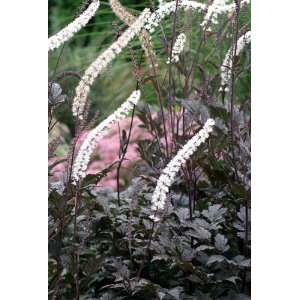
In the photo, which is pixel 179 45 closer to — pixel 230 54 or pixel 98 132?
pixel 230 54

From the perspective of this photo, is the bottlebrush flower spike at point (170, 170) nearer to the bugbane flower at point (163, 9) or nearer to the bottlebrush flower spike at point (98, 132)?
the bottlebrush flower spike at point (98, 132)

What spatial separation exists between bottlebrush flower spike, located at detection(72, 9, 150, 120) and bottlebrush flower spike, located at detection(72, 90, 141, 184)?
85 mm

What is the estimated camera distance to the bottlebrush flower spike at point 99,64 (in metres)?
1.42

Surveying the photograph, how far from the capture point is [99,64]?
4.66 feet

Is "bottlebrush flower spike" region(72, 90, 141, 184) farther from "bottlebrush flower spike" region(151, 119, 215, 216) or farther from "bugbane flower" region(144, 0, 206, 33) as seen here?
"bugbane flower" region(144, 0, 206, 33)

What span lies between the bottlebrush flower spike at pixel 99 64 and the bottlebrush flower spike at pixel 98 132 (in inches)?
3.3

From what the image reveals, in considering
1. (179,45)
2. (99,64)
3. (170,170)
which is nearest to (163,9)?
(179,45)

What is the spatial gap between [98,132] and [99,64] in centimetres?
14

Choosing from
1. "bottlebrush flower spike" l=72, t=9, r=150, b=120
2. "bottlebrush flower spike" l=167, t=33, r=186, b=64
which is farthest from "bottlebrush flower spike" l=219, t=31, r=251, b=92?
"bottlebrush flower spike" l=72, t=9, r=150, b=120
